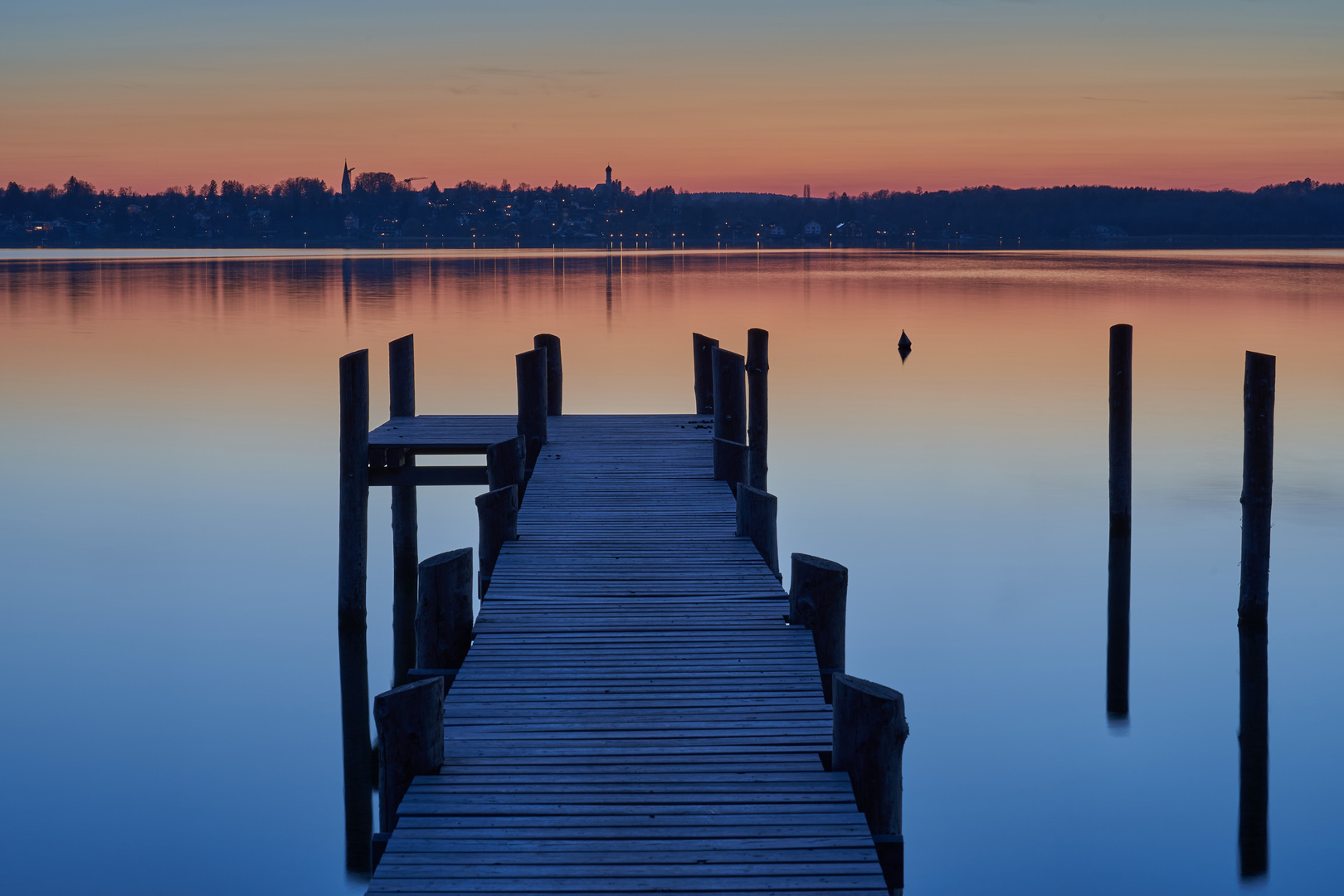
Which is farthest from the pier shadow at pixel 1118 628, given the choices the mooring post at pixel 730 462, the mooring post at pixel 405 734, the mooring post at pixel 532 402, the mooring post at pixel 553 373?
the mooring post at pixel 405 734

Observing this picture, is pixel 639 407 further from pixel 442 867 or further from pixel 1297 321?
pixel 1297 321

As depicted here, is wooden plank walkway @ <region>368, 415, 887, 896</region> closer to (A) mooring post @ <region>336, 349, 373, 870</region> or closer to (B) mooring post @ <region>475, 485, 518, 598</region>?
(B) mooring post @ <region>475, 485, 518, 598</region>

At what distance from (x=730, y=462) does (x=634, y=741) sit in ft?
20.0

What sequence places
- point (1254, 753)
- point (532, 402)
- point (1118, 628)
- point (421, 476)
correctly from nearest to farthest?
point (1254, 753), point (421, 476), point (532, 402), point (1118, 628)

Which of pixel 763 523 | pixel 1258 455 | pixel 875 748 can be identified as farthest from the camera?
pixel 1258 455

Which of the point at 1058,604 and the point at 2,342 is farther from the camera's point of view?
the point at 2,342

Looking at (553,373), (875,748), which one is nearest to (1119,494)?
(553,373)

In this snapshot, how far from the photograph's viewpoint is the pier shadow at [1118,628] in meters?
11.9

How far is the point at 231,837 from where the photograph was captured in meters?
9.12

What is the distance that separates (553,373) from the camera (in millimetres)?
16547

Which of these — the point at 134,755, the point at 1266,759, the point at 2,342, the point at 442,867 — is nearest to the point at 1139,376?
the point at 1266,759

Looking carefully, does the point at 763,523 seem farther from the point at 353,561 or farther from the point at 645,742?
the point at 353,561

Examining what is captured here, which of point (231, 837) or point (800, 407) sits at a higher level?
point (800, 407)

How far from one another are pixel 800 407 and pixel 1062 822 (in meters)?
22.3
